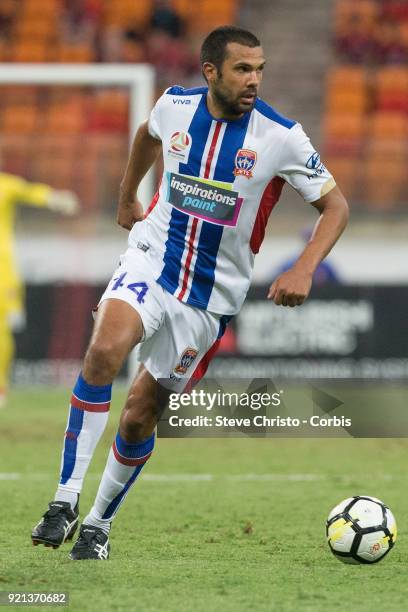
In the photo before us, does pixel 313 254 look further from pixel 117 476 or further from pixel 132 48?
pixel 132 48

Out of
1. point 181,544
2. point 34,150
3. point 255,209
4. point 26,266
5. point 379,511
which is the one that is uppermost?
point 255,209

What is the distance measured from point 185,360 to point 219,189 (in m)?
0.73

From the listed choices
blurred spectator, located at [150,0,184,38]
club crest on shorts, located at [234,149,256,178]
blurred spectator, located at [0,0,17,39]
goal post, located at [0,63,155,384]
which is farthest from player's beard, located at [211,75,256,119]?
blurred spectator, located at [0,0,17,39]

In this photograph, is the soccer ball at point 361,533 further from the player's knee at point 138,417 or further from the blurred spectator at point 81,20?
the blurred spectator at point 81,20

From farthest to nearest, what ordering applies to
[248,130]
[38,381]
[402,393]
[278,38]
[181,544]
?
[278,38]
[38,381]
[402,393]
[181,544]
[248,130]

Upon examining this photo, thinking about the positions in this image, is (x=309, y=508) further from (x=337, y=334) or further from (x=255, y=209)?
(x=337, y=334)

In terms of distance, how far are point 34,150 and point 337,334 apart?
12.0ft

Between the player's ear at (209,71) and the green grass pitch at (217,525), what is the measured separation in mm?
1999

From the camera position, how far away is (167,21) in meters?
18.5

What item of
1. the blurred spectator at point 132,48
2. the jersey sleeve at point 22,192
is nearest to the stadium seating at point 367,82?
the blurred spectator at point 132,48

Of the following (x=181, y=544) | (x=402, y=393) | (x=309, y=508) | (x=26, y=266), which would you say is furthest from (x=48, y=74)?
(x=181, y=544)

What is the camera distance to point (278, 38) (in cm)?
1933

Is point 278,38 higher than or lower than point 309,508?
lower

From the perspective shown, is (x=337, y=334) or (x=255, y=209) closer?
(x=255, y=209)
